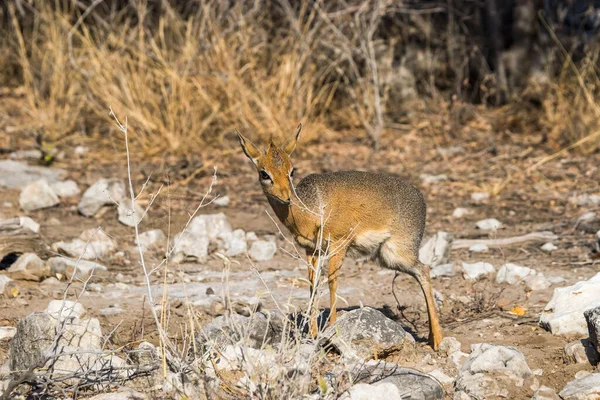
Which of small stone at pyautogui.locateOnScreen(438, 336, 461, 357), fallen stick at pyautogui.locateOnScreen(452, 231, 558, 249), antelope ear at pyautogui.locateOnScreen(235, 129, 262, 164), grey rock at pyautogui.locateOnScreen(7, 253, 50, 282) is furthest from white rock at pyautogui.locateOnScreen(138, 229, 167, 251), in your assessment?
small stone at pyautogui.locateOnScreen(438, 336, 461, 357)

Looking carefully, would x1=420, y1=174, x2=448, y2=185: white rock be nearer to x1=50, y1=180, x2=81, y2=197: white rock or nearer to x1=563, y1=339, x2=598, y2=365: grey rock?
x1=50, y1=180, x2=81, y2=197: white rock

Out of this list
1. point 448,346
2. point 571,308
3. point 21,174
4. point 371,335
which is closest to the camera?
point 371,335

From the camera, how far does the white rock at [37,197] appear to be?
7625 millimetres

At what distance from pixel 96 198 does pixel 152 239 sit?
0.99 m

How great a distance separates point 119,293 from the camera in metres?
5.74

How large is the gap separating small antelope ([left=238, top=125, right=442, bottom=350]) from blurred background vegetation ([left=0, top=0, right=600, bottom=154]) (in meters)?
4.28

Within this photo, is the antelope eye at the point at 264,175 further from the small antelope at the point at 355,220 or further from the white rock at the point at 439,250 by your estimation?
the white rock at the point at 439,250

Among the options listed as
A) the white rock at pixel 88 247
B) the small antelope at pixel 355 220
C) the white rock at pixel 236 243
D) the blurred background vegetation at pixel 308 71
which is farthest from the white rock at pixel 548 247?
the white rock at pixel 88 247

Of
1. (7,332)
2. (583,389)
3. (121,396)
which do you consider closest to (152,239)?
(7,332)

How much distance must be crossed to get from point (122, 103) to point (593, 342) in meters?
6.42

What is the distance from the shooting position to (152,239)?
6.84m

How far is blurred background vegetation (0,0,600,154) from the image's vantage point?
916 cm

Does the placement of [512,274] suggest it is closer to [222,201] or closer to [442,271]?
[442,271]

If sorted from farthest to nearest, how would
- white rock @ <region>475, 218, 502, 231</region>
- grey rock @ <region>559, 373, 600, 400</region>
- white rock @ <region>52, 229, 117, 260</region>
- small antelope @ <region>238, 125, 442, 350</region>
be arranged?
white rock @ <region>475, 218, 502, 231</region> → white rock @ <region>52, 229, 117, 260</region> → small antelope @ <region>238, 125, 442, 350</region> → grey rock @ <region>559, 373, 600, 400</region>
